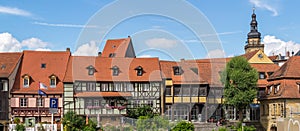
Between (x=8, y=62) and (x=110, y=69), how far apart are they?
10.3m

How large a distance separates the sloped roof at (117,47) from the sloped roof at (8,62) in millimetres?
11945

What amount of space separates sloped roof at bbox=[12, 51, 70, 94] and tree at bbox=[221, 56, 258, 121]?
16523mm

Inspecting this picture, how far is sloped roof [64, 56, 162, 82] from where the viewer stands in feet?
165

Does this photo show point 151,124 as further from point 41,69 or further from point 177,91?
point 41,69

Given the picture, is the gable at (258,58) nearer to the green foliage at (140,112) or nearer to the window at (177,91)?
the window at (177,91)

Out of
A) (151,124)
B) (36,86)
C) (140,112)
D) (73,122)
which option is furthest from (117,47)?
(151,124)

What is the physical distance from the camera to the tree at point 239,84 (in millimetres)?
48438

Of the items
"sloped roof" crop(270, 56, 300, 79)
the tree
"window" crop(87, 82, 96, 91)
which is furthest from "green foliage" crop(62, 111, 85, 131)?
"sloped roof" crop(270, 56, 300, 79)

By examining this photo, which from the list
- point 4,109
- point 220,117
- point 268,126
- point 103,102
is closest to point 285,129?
point 268,126

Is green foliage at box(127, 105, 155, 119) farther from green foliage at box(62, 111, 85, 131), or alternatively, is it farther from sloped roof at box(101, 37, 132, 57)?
sloped roof at box(101, 37, 132, 57)

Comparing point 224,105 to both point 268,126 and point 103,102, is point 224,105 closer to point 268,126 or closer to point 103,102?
point 268,126

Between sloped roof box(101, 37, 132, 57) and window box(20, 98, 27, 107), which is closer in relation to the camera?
window box(20, 98, 27, 107)

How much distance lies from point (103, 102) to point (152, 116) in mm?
6280

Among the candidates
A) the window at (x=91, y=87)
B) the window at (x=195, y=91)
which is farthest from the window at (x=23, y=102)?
the window at (x=195, y=91)
